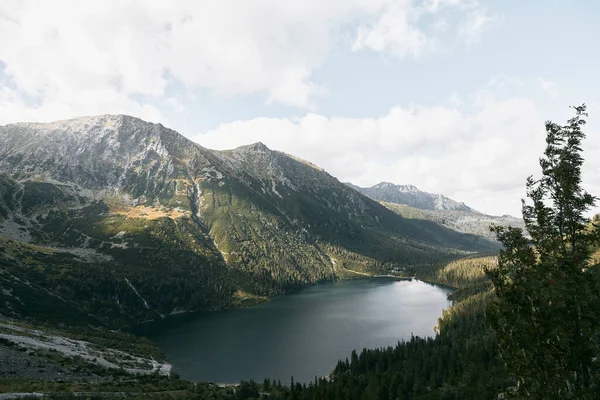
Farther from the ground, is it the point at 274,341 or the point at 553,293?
the point at 553,293

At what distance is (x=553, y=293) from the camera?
1107 cm

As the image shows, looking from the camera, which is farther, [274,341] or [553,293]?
[274,341]

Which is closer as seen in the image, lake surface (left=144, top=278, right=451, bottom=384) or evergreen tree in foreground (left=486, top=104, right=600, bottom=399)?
evergreen tree in foreground (left=486, top=104, right=600, bottom=399)

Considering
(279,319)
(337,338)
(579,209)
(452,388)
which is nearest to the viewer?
(579,209)

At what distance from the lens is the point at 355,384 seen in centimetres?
8888

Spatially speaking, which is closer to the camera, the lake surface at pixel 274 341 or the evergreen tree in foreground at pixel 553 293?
the evergreen tree in foreground at pixel 553 293

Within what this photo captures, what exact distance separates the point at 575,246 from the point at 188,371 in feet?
444

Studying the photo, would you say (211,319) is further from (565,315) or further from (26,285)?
(565,315)

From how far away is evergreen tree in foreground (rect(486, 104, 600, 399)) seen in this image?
11.3 metres

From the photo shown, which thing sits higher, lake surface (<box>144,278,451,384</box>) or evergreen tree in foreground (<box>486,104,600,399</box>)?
evergreen tree in foreground (<box>486,104,600,399</box>)

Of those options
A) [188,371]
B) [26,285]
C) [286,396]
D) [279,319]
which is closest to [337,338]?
[279,319]

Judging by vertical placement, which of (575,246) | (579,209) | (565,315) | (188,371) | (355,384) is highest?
(579,209)

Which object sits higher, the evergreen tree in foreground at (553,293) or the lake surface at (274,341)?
the evergreen tree in foreground at (553,293)

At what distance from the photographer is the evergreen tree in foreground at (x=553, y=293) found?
11258mm
